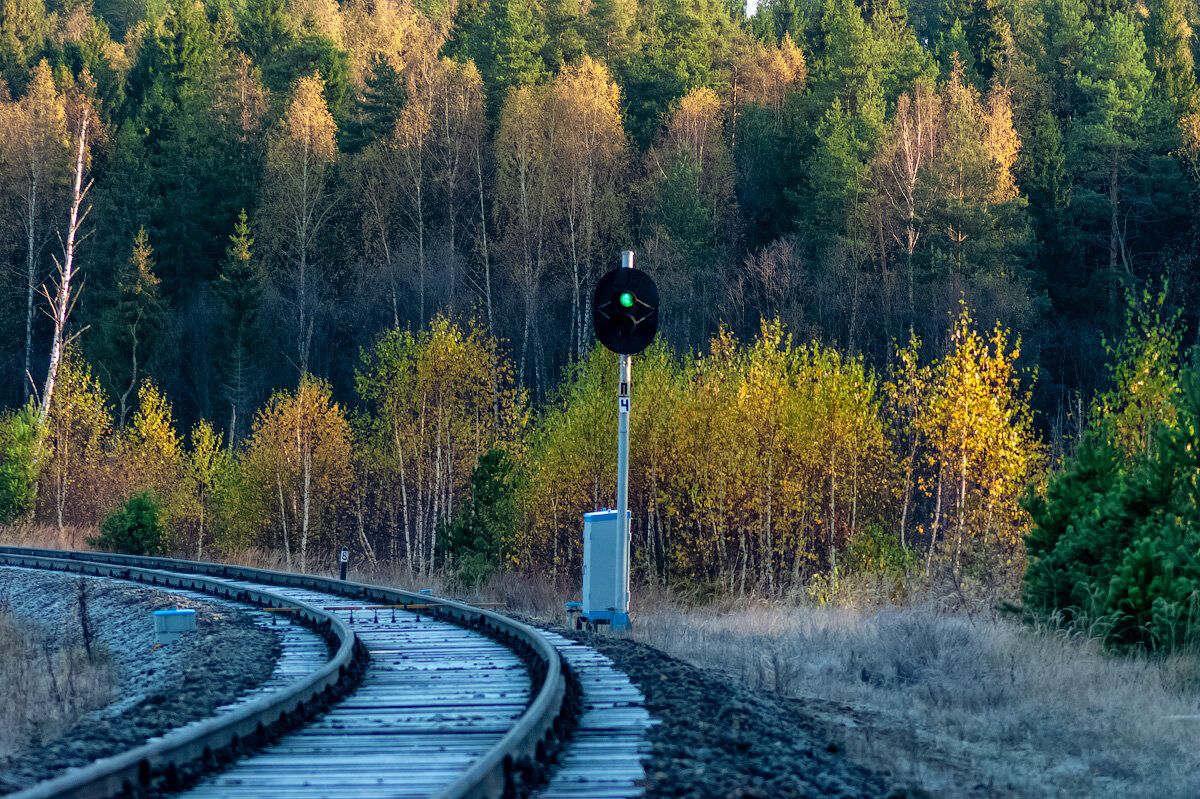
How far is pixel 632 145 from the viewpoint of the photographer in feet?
199

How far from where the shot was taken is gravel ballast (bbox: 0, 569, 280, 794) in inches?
296

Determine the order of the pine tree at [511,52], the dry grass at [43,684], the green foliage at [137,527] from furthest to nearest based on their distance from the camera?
the pine tree at [511,52] → the green foliage at [137,527] → the dry grass at [43,684]

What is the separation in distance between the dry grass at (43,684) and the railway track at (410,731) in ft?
6.64

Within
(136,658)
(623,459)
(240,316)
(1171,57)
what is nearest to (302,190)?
(240,316)

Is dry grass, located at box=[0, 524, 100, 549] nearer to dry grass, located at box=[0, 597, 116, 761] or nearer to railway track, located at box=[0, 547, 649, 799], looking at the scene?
dry grass, located at box=[0, 597, 116, 761]

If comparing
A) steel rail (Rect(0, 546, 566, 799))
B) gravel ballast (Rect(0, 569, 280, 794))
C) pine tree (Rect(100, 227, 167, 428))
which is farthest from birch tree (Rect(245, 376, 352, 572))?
pine tree (Rect(100, 227, 167, 428))

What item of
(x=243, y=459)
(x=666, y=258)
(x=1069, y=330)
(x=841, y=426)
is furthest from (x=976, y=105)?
(x=243, y=459)

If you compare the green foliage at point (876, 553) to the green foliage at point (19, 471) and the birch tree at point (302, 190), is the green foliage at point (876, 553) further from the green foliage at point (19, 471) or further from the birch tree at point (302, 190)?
the birch tree at point (302, 190)

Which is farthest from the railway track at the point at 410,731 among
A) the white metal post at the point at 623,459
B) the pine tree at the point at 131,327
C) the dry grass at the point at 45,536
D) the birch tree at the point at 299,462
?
the pine tree at the point at 131,327

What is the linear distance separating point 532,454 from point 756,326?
23.1 m

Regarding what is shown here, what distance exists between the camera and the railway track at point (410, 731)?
21.1ft

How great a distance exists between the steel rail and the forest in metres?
5.60

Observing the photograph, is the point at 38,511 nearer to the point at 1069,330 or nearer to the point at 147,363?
the point at 147,363

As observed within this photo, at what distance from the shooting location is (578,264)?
55.6m
